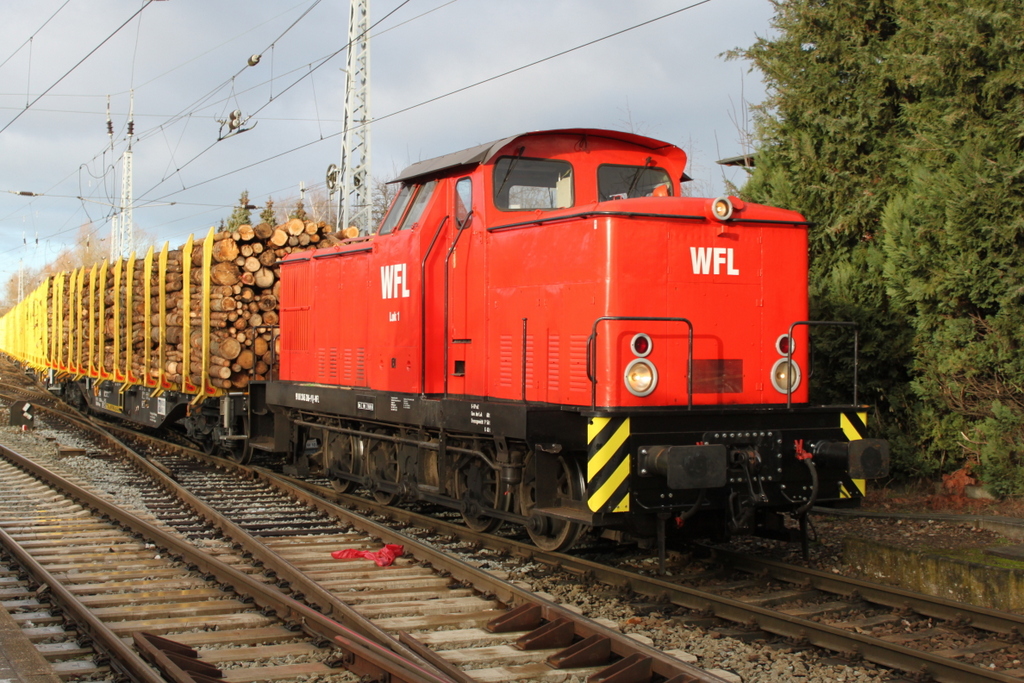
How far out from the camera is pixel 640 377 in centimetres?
604

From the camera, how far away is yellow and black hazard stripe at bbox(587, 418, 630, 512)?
225 inches

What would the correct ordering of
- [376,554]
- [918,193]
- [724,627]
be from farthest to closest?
[918,193] < [376,554] < [724,627]

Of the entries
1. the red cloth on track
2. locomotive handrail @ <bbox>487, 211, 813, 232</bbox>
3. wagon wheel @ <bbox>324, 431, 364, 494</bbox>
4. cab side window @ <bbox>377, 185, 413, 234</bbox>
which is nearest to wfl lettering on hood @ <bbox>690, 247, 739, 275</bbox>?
locomotive handrail @ <bbox>487, 211, 813, 232</bbox>

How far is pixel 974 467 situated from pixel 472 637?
570 cm

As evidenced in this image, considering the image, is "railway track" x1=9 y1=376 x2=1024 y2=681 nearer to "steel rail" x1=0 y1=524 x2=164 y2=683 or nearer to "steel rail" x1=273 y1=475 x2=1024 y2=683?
"steel rail" x1=273 y1=475 x2=1024 y2=683

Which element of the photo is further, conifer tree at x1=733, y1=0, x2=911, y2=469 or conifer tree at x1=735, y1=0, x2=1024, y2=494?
conifer tree at x1=733, y1=0, x2=911, y2=469

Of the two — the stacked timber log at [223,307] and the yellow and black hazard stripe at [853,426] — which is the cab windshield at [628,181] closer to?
the yellow and black hazard stripe at [853,426]

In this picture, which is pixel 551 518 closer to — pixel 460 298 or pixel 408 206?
pixel 460 298

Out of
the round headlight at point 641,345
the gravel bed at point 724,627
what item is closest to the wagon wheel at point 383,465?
the gravel bed at point 724,627

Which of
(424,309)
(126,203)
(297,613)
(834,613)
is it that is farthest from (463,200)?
(126,203)

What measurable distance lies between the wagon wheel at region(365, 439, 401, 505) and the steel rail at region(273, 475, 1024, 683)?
1.79m

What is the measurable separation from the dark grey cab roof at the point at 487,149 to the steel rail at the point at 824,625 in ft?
9.61

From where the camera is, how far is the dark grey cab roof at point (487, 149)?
6996 millimetres

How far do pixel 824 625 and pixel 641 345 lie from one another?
2.06 m
